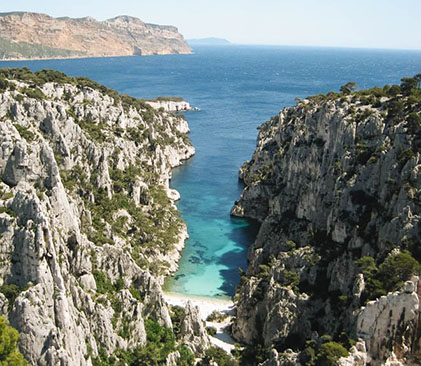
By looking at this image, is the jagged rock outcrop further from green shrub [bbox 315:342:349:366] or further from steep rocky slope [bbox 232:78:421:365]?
green shrub [bbox 315:342:349:366]

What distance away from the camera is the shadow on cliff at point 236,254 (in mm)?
62312

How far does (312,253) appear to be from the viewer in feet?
170

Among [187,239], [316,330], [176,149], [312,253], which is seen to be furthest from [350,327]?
[176,149]

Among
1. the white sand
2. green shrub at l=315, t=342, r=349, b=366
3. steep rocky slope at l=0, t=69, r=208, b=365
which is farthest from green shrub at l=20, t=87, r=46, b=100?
green shrub at l=315, t=342, r=349, b=366

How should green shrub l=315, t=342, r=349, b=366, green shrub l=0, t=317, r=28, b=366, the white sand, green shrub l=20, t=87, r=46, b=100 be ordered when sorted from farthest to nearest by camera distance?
1. green shrub l=20, t=87, r=46, b=100
2. the white sand
3. green shrub l=315, t=342, r=349, b=366
4. green shrub l=0, t=317, r=28, b=366

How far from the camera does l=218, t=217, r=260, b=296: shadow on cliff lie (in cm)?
6231

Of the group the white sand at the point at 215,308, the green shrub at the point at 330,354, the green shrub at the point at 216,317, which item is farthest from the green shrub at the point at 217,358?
the green shrub at the point at 330,354

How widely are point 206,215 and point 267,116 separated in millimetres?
83755

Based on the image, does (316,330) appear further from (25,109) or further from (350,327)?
(25,109)

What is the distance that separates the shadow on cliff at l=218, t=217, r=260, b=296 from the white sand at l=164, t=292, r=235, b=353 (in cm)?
289

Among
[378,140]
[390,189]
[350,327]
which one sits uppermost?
[378,140]

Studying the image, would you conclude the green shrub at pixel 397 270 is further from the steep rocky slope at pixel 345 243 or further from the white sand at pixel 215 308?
the white sand at pixel 215 308

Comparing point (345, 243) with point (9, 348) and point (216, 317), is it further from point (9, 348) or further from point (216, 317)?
point (9, 348)

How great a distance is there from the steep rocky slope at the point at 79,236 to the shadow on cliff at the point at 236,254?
277 inches
